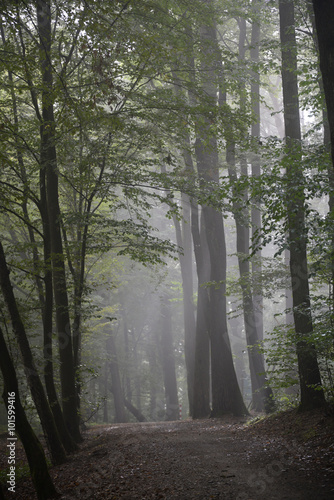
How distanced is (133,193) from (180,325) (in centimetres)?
2702

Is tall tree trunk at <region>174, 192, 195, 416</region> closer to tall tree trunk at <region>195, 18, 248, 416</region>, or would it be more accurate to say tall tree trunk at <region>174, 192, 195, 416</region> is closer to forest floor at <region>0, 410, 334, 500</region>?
tall tree trunk at <region>195, 18, 248, 416</region>

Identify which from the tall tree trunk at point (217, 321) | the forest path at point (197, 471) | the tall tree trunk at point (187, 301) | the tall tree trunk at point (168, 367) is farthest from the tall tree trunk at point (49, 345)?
the tall tree trunk at point (168, 367)

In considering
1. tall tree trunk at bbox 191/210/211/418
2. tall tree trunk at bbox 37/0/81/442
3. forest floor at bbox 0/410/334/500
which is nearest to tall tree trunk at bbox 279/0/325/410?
forest floor at bbox 0/410/334/500

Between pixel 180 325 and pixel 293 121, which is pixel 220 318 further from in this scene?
pixel 180 325

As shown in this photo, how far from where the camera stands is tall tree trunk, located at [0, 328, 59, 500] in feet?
16.9

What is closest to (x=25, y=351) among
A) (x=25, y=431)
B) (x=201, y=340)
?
(x=25, y=431)

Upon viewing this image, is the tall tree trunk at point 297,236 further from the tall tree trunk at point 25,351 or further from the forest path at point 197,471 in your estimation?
the tall tree trunk at point 25,351

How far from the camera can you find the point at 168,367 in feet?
89.5

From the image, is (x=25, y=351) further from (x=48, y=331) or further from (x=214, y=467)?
(x=214, y=467)

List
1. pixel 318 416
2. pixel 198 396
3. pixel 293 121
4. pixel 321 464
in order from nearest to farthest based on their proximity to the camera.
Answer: pixel 321 464
pixel 318 416
pixel 293 121
pixel 198 396

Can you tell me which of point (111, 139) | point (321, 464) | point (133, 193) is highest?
point (111, 139)

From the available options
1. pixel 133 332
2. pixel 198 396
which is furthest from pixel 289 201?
pixel 133 332

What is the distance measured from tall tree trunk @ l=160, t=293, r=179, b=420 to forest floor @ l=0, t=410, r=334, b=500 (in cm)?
1604

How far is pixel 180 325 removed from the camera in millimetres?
35750
